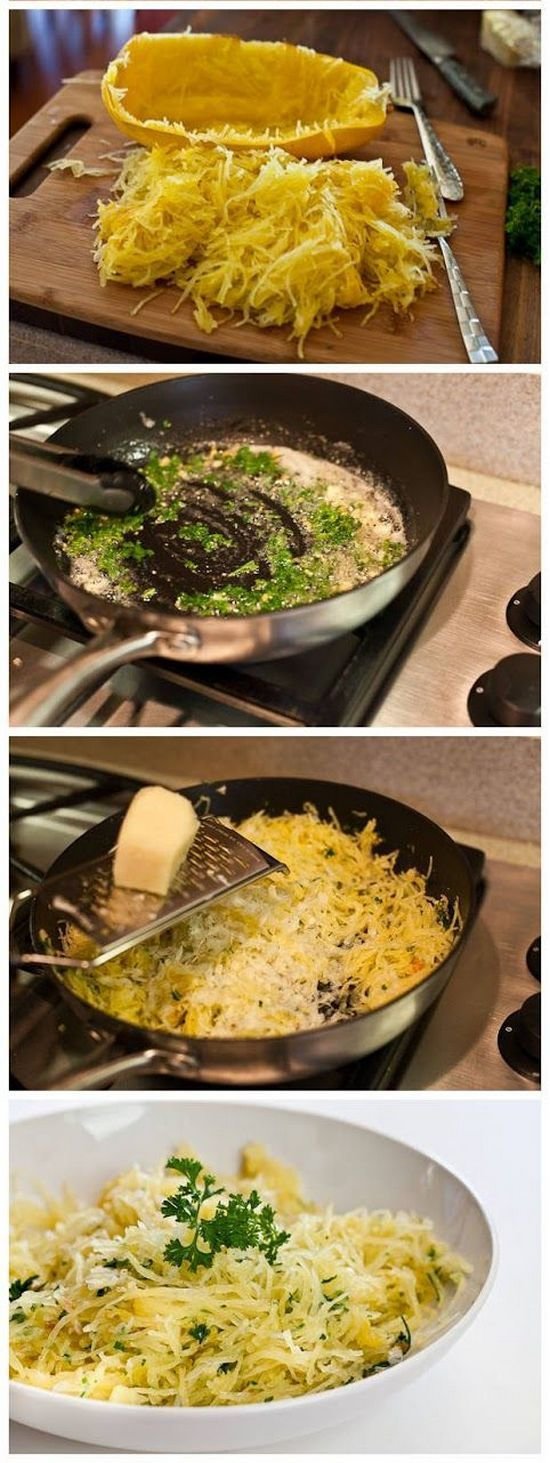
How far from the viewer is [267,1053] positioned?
3.00 ft

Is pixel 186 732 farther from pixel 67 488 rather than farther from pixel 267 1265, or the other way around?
pixel 267 1265

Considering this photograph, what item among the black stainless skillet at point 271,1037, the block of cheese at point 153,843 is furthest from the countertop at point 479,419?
the block of cheese at point 153,843

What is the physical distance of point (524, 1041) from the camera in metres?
1.05

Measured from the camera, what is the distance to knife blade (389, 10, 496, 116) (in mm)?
1411

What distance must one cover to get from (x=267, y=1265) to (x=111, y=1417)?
0.18 meters

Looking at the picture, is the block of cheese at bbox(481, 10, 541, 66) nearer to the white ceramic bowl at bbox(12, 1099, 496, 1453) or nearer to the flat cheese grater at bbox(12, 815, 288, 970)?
the flat cheese grater at bbox(12, 815, 288, 970)

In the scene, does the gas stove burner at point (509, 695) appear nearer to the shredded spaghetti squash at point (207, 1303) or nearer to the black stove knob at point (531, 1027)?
the black stove knob at point (531, 1027)

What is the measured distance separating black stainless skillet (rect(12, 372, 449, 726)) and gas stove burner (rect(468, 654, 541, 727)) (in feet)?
0.35

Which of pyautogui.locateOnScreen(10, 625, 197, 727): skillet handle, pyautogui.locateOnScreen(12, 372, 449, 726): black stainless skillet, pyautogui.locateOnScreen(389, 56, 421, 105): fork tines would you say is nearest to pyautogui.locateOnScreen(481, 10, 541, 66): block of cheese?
pyautogui.locateOnScreen(389, 56, 421, 105): fork tines

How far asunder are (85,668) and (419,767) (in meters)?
0.66

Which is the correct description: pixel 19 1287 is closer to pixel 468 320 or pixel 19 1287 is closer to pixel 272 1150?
pixel 272 1150

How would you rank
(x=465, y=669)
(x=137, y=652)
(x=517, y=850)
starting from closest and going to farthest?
(x=137, y=652) → (x=465, y=669) → (x=517, y=850)

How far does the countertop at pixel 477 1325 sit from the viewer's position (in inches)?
35.5

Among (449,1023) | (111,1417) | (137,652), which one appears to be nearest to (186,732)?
Answer: (137,652)
